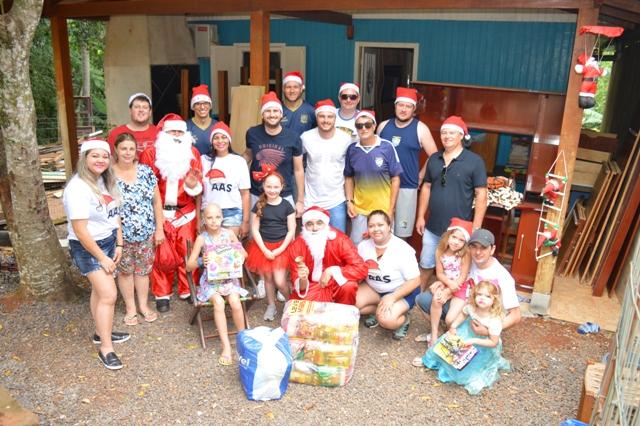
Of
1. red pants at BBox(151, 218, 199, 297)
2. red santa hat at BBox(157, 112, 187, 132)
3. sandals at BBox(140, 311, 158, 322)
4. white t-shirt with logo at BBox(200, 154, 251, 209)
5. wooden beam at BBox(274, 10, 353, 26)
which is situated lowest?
sandals at BBox(140, 311, 158, 322)

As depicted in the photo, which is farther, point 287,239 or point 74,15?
point 74,15

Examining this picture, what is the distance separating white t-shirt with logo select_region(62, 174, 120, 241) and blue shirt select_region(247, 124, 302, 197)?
1.46 m

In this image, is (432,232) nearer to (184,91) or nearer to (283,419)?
(283,419)

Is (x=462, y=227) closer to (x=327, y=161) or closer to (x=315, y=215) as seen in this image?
(x=315, y=215)

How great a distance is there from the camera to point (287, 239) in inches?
196

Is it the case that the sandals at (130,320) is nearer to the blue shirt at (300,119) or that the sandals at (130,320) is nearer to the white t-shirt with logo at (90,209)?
the white t-shirt with logo at (90,209)

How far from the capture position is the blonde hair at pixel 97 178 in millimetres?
4070

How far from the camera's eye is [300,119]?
5883mm

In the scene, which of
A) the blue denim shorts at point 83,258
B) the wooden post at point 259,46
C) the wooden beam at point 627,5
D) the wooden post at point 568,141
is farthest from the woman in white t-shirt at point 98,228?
the wooden beam at point 627,5

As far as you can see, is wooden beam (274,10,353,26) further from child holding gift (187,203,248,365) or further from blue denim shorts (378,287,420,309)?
blue denim shorts (378,287,420,309)

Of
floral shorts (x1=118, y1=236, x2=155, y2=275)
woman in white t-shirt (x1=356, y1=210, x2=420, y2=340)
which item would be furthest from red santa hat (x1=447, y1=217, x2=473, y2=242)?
floral shorts (x1=118, y1=236, x2=155, y2=275)

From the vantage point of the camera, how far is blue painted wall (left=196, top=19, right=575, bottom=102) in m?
8.47

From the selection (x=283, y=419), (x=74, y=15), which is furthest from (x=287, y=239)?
(x=74, y=15)

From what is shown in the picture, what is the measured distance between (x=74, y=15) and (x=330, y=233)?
6252 millimetres
